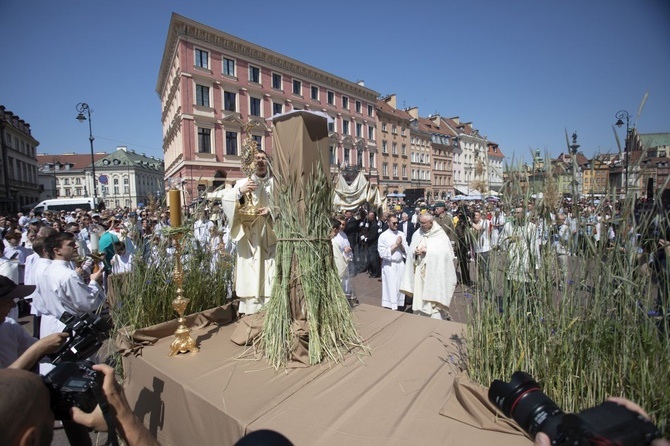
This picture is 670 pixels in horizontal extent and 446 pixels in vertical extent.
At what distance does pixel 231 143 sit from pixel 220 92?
3977mm

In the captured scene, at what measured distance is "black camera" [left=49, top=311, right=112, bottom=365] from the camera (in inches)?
67.6

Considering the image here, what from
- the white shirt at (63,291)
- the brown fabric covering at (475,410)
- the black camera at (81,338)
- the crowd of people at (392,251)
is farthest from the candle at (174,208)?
the brown fabric covering at (475,410)

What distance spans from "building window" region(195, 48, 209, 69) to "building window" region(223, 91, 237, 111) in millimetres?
2355

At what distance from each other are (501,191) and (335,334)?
4.76 feet

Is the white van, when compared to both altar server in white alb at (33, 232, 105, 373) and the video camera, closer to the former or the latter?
altar server in white alb at (33, 232, 105, 373)

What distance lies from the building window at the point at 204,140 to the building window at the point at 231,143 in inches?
57.2

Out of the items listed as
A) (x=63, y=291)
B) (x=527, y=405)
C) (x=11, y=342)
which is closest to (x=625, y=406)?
(x=527, y=405)

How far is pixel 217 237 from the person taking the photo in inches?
162

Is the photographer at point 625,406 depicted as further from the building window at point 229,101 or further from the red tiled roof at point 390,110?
the red tiled roof at point 390,110

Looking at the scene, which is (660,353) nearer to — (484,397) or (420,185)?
(484,397)

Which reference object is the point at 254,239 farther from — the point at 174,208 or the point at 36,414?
the point at 36,414

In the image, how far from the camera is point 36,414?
3.20 ft

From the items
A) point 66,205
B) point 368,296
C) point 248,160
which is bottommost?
point 368,296

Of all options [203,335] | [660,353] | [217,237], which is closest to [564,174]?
[660,353]
